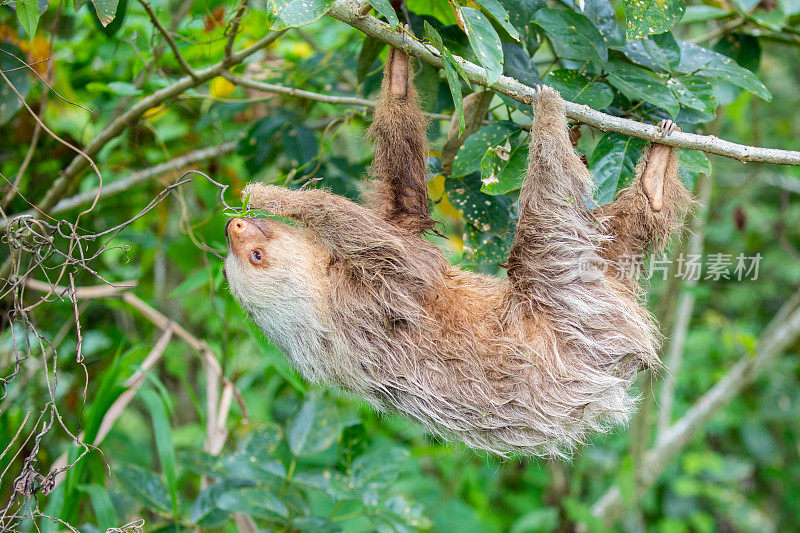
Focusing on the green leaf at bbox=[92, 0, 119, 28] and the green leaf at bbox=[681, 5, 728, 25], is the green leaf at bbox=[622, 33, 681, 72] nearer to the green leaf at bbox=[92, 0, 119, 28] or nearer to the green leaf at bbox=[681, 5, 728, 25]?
the green leaf at bbox=[681, 5, 728, 25]

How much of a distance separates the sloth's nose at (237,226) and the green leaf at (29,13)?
1.05 meters

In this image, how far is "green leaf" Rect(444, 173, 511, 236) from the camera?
9.96ft

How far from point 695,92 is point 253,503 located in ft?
9.39

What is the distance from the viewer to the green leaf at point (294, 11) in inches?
78.8

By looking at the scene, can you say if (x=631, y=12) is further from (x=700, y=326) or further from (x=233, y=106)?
(x=700, y=326)

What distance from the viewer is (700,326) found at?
24.8ft

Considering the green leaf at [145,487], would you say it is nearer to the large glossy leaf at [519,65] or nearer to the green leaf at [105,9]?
the green leaf at [105,9]

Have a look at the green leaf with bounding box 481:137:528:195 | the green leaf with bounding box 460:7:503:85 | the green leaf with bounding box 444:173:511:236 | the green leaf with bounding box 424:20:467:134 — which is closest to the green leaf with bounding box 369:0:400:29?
the green leaf with bounding box 424:20:467:134

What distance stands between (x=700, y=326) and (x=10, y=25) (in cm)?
768

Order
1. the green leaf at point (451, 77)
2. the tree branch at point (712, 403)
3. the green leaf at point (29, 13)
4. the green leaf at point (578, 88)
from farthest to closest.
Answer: the tree branch at point (712, 403) → the green leaf at point (578, 88) → the green leaf at point (29, 13) → the green leaf at point (451, 77)

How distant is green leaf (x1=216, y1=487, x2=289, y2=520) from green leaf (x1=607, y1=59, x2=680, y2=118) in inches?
102

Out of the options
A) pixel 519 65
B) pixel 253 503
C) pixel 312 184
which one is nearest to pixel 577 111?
pixel 519 65

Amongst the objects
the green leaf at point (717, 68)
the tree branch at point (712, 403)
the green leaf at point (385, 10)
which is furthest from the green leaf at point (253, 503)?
the tree branch at point (712, 403)

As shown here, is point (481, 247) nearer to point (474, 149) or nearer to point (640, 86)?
point (474, 149)
